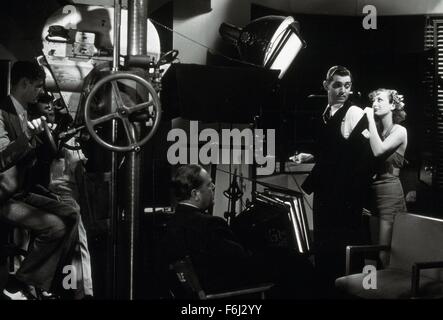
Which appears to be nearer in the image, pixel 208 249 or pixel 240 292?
pixel 240 292

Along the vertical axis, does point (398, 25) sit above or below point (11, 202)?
above

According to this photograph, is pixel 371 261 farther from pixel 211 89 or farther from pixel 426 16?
pixel 426 16

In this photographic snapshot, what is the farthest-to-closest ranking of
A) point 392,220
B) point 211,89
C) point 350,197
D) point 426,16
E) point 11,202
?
point 426,16 → point 350,197 → point 392,220 → point 211,89 → point 11,202

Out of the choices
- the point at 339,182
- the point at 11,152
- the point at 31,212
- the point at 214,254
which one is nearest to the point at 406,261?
the point at 339,182

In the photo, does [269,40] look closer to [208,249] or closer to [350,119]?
[350,119]

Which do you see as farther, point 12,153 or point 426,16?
point 426,16

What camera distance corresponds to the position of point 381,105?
4605mm

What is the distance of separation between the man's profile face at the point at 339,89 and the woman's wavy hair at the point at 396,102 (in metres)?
0.24

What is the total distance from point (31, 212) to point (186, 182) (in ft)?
3.55

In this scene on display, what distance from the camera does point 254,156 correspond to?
188 inches

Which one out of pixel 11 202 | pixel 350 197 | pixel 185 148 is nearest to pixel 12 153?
pixel 11 202

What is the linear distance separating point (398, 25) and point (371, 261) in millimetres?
2654

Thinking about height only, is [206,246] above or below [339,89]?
below

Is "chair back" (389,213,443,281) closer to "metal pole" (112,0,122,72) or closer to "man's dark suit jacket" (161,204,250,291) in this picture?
"man's dark suit jacket" (161,204,250,291)
